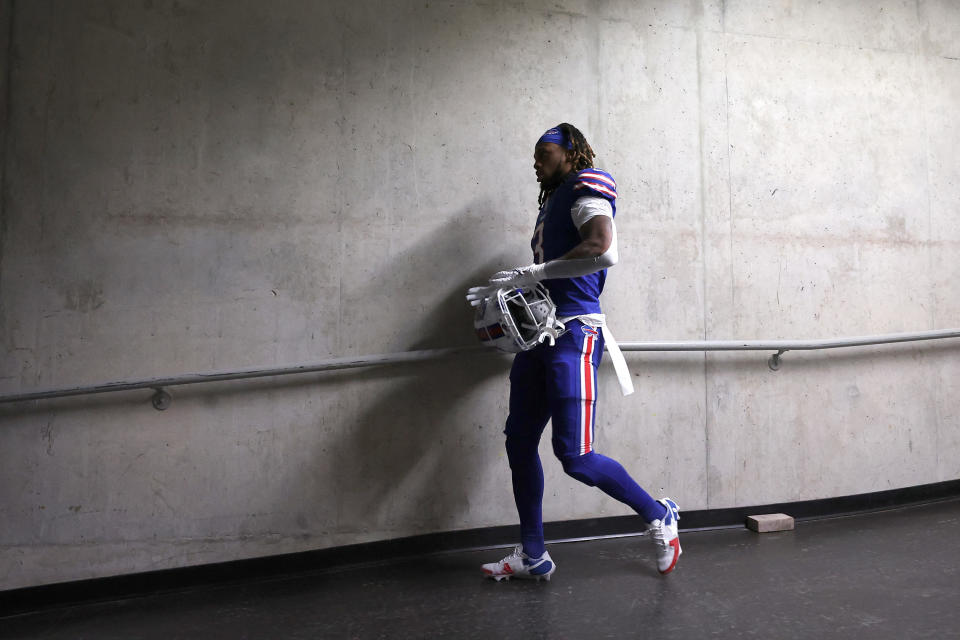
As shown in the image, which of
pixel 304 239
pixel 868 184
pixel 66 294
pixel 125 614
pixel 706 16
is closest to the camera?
pixel 125 614

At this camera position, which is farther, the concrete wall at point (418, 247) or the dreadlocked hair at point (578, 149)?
the dreadlocked hair at point (578, 149)

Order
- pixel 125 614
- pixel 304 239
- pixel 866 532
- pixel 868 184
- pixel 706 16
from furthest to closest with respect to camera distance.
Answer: pixel 868 184 < pixel 706 16 < pixel 866 532 < pixel 304 239 < pixel 125 614

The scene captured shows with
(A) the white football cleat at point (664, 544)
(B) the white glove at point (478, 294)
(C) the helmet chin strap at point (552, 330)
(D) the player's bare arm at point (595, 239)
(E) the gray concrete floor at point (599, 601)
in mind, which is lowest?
(E) the gray concrete floor at point (599, 601)

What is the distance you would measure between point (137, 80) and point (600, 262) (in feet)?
6.22

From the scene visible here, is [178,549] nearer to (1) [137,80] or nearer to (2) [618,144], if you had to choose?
(1) [137,80]

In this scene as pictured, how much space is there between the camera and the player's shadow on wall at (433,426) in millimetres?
2801

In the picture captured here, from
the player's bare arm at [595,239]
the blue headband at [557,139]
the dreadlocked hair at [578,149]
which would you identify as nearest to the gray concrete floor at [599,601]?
the player's bare arm at [595,239]

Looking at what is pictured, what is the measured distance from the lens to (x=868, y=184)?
354 cm

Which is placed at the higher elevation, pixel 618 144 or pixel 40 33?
pixel 40 33

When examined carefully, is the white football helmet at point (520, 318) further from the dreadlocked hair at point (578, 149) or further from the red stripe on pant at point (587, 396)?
the dreadlocked hair at point (578, 149)

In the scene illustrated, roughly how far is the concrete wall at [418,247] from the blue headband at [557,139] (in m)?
0.39

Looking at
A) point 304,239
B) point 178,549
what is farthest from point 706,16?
point 178,549

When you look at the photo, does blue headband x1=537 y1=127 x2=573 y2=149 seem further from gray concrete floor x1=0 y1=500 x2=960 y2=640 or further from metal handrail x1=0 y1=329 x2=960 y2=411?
gray concrete floor x1=0 y1=500 x2=960 y2=640

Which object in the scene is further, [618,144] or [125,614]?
[618,144]
